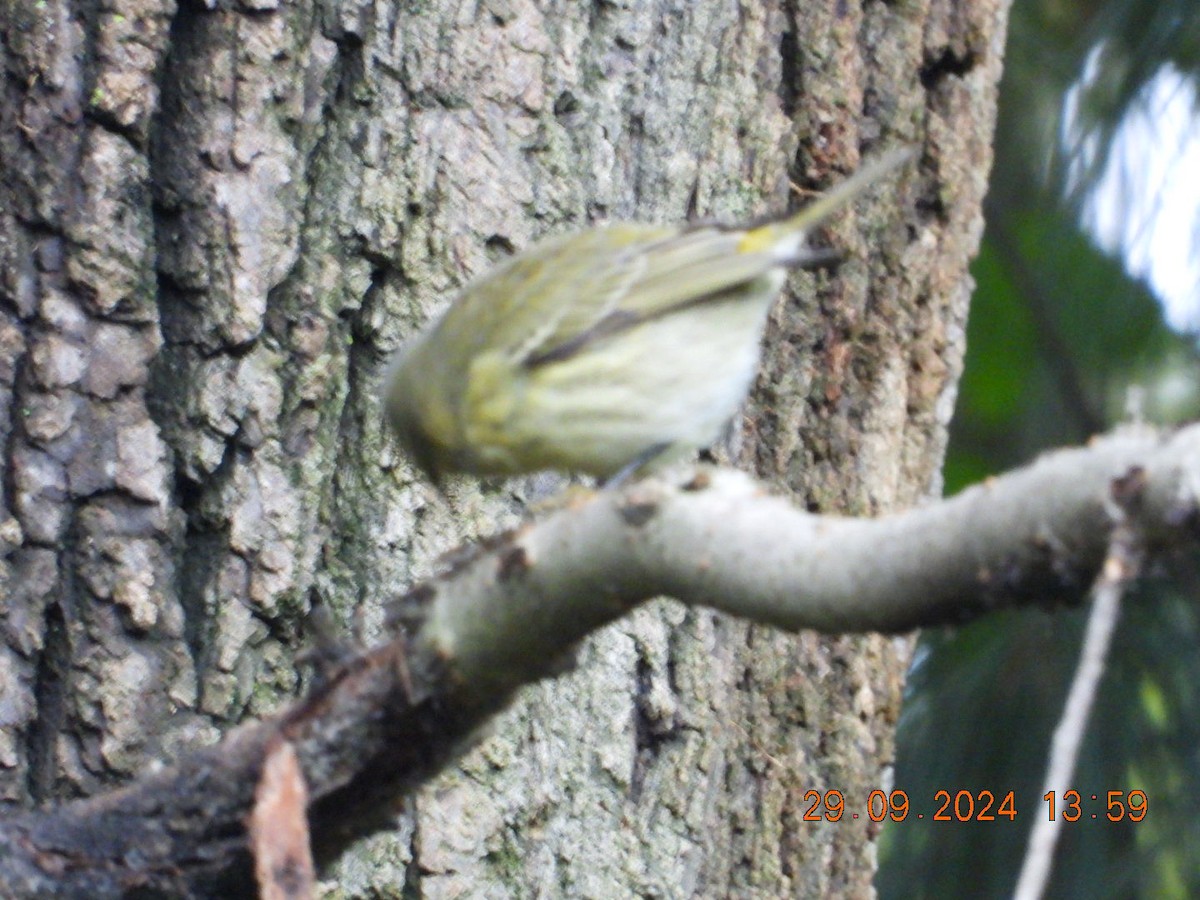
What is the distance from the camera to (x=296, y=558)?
2738mm

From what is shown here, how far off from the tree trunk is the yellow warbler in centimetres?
23

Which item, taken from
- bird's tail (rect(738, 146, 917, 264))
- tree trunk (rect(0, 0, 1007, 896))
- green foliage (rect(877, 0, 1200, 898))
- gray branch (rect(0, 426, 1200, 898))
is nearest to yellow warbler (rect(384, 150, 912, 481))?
bird's tail (rect(738, 146, 917, 264))

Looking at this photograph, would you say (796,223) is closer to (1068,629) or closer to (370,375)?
(370,375)

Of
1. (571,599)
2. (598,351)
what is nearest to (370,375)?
(598,351)

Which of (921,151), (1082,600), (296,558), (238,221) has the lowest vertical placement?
(1082,600)

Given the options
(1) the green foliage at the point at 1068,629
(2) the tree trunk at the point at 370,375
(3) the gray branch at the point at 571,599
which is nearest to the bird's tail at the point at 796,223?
(2) the tree trunk at the point at 370,375

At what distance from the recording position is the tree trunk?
8.73 ft

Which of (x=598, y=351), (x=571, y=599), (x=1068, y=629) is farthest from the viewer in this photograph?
(x=1068, y=629)

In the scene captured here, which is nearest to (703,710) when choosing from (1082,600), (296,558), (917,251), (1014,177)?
(296,558)

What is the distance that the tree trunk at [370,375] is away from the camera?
8.73 feet

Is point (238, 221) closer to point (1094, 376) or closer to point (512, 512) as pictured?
point (512, 512)

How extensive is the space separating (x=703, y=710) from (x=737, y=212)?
99 centimetres

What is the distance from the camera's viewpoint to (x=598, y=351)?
8.73 ft

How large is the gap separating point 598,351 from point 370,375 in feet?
1.51
